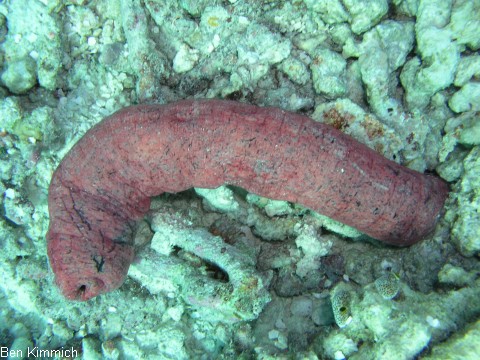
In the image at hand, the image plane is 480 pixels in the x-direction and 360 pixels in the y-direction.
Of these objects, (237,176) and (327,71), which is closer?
(237,176)

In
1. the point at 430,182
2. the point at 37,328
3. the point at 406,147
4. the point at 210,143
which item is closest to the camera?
the point at 210,143

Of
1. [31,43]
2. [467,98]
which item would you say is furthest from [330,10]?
[31,43]

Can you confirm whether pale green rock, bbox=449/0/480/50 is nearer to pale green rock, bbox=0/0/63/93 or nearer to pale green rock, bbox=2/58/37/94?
pale green rock, bbox=0/0/63/93

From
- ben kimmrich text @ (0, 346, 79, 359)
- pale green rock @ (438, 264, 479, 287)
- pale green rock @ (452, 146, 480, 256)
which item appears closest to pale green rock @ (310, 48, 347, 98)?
pale green rock @ (452, 146, 480, 256)

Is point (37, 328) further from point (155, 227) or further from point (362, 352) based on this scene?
point (362, 352)

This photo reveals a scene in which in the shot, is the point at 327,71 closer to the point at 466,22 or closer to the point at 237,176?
the point at 466,22

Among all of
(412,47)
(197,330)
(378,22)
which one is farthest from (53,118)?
(412,47)

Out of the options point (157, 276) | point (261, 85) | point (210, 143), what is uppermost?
point (261, 85)
